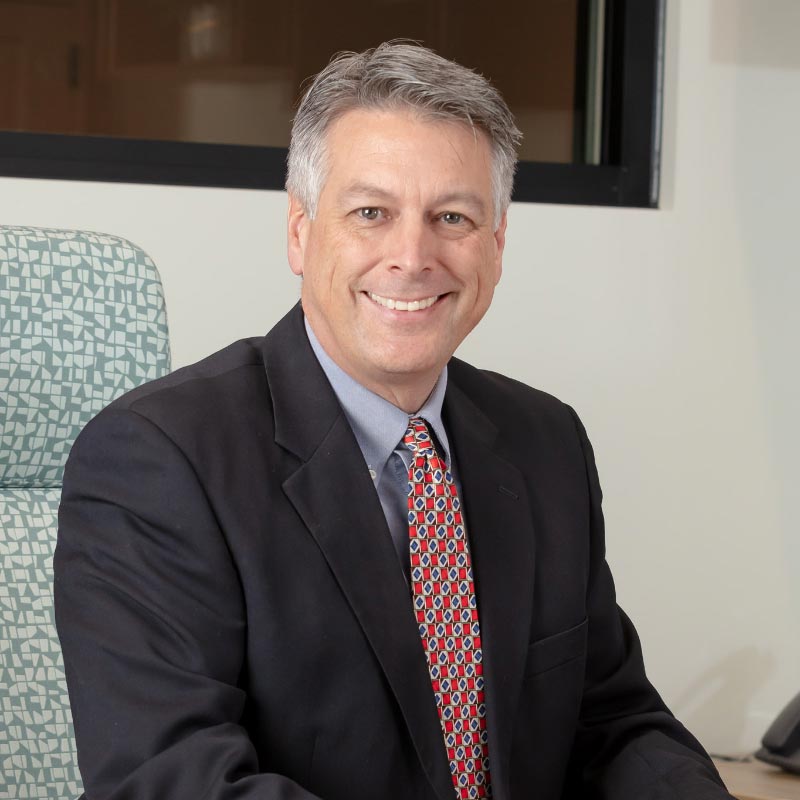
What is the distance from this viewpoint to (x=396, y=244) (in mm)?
1282

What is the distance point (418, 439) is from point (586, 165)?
4.10 ft

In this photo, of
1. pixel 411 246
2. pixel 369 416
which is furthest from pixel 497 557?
pixel 411 246

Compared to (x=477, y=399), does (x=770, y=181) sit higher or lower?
higher

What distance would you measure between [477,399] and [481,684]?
36cm

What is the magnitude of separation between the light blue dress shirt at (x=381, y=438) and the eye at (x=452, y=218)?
19 cm

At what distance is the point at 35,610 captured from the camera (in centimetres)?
141

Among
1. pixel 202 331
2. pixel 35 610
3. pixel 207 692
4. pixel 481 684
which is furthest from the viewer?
pixel 202 331

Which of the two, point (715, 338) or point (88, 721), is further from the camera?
point (715, 338)

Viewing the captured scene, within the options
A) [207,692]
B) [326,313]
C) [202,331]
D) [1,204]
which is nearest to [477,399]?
[326,313]

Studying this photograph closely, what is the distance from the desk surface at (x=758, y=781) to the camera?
1.79m

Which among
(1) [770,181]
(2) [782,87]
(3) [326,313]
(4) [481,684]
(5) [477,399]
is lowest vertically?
(4) [481,684]

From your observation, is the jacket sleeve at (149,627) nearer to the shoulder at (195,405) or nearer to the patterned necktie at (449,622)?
the shoulder at (195,405)

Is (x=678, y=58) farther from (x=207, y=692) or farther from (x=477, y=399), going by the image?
(x=207, y=692)

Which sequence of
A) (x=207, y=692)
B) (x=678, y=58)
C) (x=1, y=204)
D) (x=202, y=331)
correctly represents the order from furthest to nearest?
(x=678, y=58)
(x=202, y=331)
(x=1, y=204)
(x=207, y=692)
